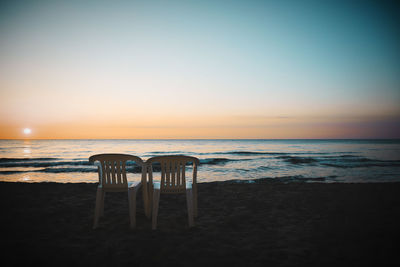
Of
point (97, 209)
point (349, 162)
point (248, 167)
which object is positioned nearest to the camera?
point (97, 209)

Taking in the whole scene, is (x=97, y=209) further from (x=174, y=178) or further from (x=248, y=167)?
(x=248, y=167)

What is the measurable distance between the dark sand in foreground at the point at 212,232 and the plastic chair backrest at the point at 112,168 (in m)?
0.67

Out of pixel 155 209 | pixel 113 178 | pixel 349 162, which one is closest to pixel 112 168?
pixel 113 178

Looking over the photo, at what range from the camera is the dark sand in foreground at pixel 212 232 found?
2541 millimetres

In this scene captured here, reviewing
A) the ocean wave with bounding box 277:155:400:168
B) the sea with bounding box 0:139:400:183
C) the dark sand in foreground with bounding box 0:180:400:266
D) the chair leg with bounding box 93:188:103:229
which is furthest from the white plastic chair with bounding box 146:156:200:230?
the ocean wave with bounding box 277:155:400:168

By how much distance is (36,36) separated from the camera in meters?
10.3

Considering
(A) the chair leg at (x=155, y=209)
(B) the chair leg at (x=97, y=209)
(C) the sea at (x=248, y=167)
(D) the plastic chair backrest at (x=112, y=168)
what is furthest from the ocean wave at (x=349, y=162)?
(B) the chair leg at (x=97, y=209)

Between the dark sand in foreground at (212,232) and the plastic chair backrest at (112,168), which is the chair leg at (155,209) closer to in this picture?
the dark sand in foreground at (212,232)

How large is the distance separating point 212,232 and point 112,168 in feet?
5.95

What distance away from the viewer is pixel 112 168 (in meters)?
3.51

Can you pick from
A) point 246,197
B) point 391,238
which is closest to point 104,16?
point 246,197

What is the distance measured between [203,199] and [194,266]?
312cm

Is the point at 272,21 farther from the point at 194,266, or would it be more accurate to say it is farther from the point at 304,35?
the point at 194,266

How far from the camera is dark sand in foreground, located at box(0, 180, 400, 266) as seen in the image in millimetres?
2541
